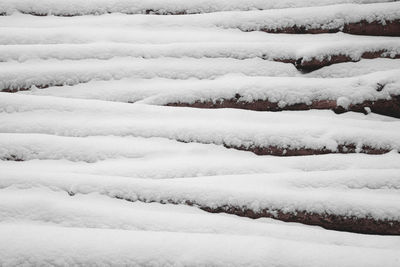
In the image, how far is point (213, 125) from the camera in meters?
1.12

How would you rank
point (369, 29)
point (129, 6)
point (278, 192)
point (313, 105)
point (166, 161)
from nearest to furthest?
point (278, 192)
point (166, 161)
point (313, 105)
point (369, 29)
point (129, 6)

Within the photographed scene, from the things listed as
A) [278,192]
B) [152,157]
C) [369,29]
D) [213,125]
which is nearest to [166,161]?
[152,157]

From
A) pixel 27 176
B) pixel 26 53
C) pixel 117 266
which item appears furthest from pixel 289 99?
pixel 26 53

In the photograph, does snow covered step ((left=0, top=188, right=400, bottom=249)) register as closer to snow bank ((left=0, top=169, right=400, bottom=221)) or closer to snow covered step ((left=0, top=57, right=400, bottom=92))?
snow bank ((left=0, top=169, right=400, bottom=221))

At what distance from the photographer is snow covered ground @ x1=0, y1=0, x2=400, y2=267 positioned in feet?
2.83

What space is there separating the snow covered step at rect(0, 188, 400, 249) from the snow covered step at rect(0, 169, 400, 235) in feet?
0.09

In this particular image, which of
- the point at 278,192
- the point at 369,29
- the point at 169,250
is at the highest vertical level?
the point at 369,29

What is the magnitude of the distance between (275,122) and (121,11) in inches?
32.6

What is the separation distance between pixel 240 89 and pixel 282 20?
369 mm

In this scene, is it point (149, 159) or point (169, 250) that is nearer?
point (169, 250)

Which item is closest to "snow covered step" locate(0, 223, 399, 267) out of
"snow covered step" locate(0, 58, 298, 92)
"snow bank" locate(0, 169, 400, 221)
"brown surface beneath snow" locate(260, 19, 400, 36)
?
"snow bank" locate(0, 169, 400, 221)

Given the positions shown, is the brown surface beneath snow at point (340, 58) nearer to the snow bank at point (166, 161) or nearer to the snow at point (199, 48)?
the snow at point (199, 48)

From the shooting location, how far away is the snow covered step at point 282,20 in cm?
127

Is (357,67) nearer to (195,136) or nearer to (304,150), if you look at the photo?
(304,150)
